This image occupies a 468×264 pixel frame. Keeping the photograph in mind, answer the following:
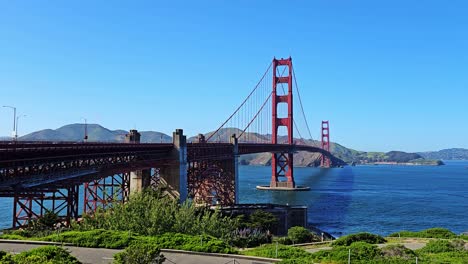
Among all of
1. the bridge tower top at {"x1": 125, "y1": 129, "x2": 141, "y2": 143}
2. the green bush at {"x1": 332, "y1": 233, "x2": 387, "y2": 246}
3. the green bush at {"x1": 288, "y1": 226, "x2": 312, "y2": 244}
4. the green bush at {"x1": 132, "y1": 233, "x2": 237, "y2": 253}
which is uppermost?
the bridge tower top at {"x1": 125, "y1": 129, "x2": 141, "y2": 143}

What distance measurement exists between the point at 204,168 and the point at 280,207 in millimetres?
16641

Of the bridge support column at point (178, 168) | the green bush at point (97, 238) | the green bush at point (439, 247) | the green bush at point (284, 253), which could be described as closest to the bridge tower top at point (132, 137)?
the bridge support column at point (178, 168)

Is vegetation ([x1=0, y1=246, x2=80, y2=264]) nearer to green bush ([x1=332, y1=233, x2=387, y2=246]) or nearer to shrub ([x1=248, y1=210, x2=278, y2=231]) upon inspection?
green bush ([x1=332, y1=233, x2=387, y2=246])

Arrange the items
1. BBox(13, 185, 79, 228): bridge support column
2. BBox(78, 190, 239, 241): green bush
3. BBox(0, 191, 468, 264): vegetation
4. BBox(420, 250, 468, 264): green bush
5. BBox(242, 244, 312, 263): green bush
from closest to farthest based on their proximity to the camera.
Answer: BBox(0, 191, 468, 264): vegetation → BBox(420, 250, 468, 264): green bush → BBox(242, 244, 312, 263): green bush → BBox(78, 190, 239, 241): green bush → BBox(13, 185, 79, 228): bridge support column

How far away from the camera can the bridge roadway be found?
26.3 metres

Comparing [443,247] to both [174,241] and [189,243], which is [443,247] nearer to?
[189,243]

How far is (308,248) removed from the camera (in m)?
28.9

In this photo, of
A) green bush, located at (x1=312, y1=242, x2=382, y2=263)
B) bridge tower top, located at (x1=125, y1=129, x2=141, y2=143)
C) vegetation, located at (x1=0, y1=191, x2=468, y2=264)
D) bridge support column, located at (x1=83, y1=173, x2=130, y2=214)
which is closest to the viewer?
vegetation, located at (x1=0, y1=191, x2=468, y2=264)

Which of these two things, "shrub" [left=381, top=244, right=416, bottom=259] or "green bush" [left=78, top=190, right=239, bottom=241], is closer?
"shrub" [left=381, top=244, right=416, bottom=259]

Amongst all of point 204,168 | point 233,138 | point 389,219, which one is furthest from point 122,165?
point 389,219

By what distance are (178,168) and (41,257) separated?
117ft

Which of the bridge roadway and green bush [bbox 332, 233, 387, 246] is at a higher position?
the bridge roadway

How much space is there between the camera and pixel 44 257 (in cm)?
1539

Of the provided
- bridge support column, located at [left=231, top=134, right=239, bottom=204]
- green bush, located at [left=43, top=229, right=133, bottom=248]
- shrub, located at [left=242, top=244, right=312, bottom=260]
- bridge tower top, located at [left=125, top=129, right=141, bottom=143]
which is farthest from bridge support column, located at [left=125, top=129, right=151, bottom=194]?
shrub, located at [left=242, top=244, right=312, bottom=260]
